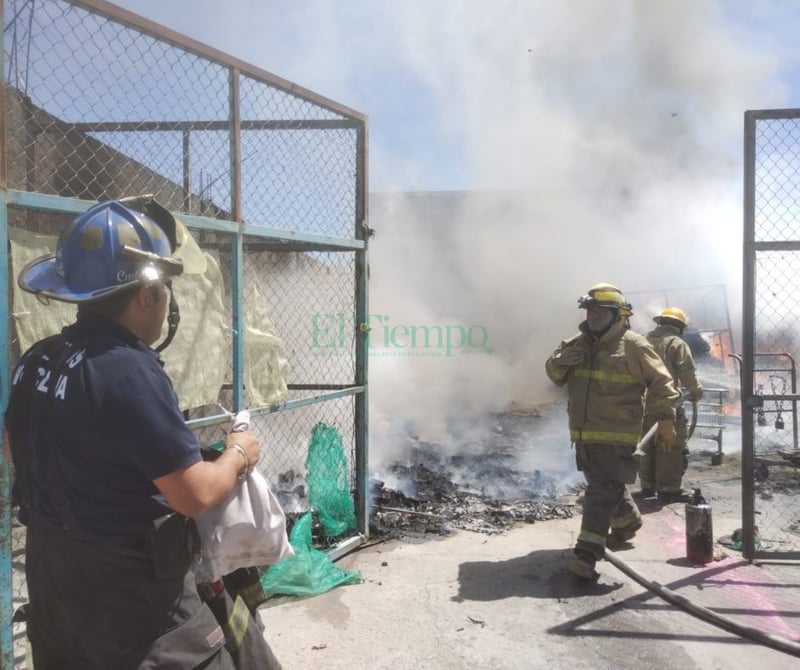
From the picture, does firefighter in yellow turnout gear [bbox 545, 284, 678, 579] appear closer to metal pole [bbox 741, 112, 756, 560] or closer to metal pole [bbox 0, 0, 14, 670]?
metal pole [bbox 741, 112, 756, 560]

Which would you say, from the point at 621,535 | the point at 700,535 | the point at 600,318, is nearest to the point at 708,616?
the point at 700,535

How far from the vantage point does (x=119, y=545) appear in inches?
58.4

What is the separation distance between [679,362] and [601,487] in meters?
2.51

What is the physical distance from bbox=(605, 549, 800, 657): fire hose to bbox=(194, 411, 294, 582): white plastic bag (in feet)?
9.01

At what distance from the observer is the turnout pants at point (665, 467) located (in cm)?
610

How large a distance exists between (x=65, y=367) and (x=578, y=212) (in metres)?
17.3

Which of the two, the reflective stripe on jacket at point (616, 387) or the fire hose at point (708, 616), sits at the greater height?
the reflective stripe on jacket at point (616, 387)

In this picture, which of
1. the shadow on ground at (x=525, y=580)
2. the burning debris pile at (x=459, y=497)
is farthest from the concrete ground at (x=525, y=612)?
the burning debris pile at (x=459, y=497)

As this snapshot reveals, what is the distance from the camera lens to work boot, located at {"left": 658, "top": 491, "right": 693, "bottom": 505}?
6.12m

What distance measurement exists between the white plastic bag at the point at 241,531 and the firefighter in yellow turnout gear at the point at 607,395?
115 inches

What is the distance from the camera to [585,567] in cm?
398

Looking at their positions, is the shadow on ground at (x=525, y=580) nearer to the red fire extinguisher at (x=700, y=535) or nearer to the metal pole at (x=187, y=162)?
the red fire extinguisher at (x=700, y=535)

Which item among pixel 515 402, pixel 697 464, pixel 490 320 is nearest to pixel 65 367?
pixel 697 464

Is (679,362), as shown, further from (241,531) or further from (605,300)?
(241,531)
